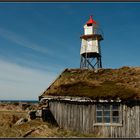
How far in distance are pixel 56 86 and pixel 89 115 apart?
474 centimetres

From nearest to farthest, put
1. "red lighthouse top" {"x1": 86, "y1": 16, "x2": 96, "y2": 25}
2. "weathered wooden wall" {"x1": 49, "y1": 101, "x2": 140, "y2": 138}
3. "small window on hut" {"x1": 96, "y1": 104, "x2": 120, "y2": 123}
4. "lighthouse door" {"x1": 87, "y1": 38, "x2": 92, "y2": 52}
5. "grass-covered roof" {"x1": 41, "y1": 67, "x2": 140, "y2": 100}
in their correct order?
"weathered wooden wall" {"x1": 49, "y1": 101, "x2": 140, "y2": 138}
"small window on hut" {"x1": 96, "y1": 104, "x2": 120, "y2": 123}
"grass-covered roof" {"x1": 41, "y1": 67, "x2": 140, "y2": 100}
"lighthouse door" {"x1": 87, "y1": 38, "x2": 92, "y2": 52}
"red lighthouse top" {"x1": 86, "y1": 16, "x2": 96, "y2": 25}

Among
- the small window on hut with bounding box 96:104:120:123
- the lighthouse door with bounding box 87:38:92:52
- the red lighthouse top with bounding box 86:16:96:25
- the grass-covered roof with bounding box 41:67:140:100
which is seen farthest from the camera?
the red lighthouse top with bounding box 86:16:96:25

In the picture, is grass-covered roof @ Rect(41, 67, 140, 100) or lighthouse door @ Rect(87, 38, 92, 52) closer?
grass-covered roof @ Rect(41, 67, 140, 100)

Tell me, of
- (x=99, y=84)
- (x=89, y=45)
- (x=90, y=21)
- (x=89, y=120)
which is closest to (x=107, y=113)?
(x=89, y=120)

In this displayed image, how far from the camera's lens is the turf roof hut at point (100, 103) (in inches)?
802

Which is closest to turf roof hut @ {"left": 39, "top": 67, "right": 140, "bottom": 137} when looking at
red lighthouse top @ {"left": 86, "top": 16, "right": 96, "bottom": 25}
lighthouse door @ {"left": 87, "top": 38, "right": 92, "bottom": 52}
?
lighthouse door @ {"left": 87, "top": 38, "right": 92, "bottom": 52}

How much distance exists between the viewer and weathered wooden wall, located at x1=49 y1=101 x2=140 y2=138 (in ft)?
66.6

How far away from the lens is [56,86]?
2500cm

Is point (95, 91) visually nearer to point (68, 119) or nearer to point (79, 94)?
point (79, 94)

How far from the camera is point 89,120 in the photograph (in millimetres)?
21281

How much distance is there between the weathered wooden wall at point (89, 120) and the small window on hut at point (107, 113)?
33 centimetres

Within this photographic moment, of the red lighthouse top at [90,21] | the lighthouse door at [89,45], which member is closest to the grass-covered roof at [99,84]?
the lighthouse door at [89,45]

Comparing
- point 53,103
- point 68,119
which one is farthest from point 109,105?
point 53,103

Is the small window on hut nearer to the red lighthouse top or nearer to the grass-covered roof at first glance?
the grass-covered roof
